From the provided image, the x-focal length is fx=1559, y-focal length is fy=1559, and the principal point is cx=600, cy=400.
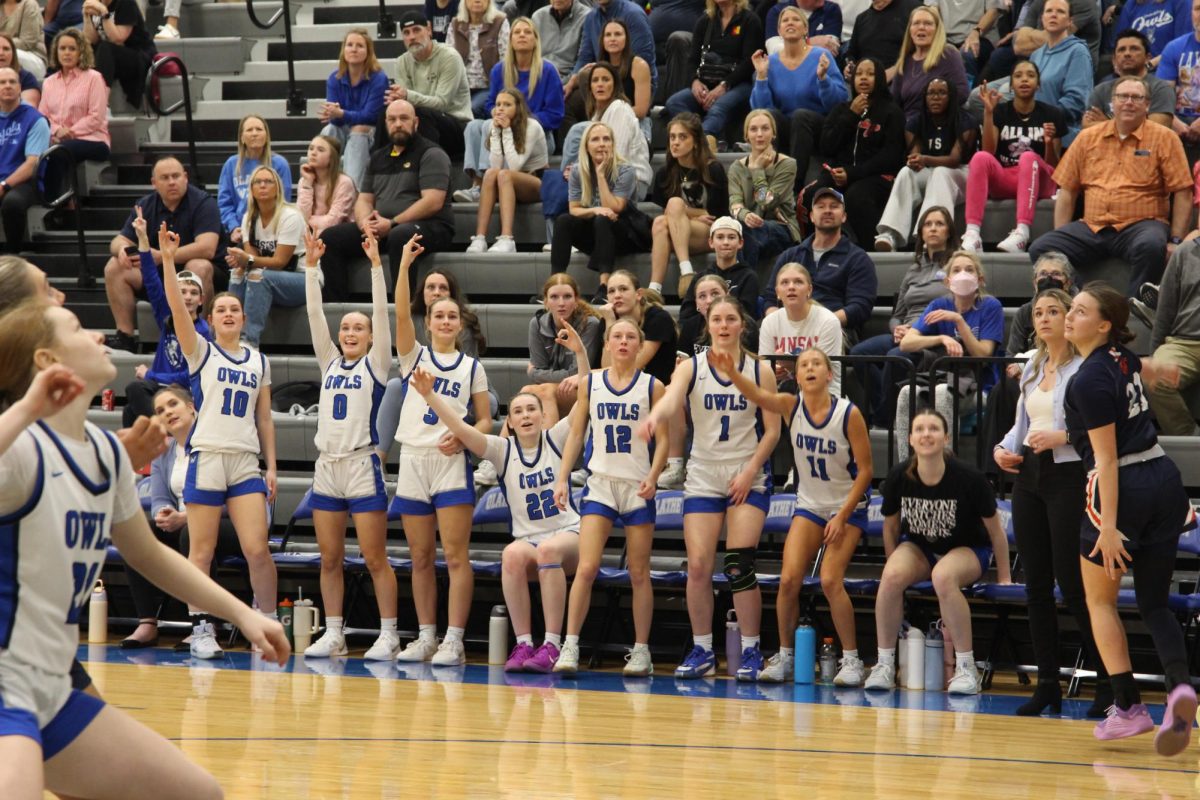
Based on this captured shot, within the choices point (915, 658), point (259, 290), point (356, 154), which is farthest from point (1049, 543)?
point (356, 154)

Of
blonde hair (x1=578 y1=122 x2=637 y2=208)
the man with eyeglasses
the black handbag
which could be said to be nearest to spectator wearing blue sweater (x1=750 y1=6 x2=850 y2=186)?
the black handbag

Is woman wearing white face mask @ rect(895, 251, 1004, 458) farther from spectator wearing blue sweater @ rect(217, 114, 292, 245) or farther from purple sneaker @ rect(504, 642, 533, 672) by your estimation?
spectator wearing blue sweater @ rect(217, 114, 292, 245)

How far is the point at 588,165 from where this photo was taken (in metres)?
9.70

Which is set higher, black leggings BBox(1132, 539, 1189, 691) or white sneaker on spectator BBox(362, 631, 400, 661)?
Answer: black leggings BBox(1132, 539, 1189, 691)

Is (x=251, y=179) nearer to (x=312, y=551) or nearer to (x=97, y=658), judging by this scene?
(x=312, y=551)

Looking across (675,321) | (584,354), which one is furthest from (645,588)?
(675,321)

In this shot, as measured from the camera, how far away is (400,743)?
589 cm

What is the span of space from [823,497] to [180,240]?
16.3ft

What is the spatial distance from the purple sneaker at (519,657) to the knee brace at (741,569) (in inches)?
42.5

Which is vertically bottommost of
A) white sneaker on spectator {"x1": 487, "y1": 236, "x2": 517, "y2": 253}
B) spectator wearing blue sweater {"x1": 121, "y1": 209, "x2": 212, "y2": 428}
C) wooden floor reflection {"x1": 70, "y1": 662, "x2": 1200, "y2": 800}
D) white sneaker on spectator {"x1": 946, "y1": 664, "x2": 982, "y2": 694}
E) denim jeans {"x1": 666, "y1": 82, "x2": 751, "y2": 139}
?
white sneaker on spectator {"x1": 946, "y1": 664, "x2": 982, "y2": 694}

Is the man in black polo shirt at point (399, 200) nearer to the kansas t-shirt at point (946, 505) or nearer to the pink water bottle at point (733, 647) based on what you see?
the pink water bottle at point (733, 647)

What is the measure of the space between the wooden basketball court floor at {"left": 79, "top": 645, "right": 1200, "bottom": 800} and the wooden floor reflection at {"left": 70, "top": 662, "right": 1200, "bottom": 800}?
0.04ft

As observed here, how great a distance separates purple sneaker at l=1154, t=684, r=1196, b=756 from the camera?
5.48m

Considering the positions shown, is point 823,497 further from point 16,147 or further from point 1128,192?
point 16,147
